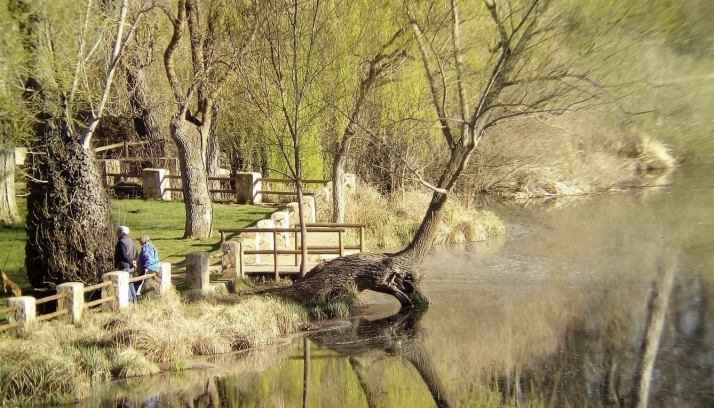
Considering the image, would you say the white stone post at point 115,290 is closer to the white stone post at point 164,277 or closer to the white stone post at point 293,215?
the white stone post at point 164,277

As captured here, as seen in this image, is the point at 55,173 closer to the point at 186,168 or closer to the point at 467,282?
the point at 186,168

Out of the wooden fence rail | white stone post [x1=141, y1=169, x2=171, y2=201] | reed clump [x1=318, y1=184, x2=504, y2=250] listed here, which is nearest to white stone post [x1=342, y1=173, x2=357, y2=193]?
reed clump [x1=318, y1=184, x2=504, y2=250]

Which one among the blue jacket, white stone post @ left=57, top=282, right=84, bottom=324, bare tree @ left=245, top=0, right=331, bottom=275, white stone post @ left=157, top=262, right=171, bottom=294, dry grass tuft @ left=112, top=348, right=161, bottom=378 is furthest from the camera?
bare tree @ left=245, top=0, right=331, bottom=275

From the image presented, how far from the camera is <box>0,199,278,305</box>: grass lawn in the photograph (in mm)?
19172

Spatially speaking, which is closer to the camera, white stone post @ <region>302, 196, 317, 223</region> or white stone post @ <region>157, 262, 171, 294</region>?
white stone post @ <region>157, 262, 171, 294</region>

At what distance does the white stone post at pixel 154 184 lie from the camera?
29.1 metres

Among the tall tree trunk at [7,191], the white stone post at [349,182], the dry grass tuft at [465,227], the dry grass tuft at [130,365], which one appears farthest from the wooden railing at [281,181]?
the dry grass tuft at [130,365]

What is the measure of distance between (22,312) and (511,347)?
27.1ft

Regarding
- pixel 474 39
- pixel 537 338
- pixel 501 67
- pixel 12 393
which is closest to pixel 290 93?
pixel 474 39

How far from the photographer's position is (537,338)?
614 inches

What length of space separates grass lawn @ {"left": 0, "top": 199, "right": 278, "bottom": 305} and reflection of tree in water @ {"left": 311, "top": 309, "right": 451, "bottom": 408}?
530cm

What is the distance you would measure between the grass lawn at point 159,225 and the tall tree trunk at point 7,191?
16.7 inches

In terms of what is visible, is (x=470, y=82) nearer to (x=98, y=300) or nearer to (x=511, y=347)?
(x=511, y=347)

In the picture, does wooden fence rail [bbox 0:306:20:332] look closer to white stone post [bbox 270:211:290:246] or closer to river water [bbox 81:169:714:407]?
river water [bbox 81:169:714:407]
